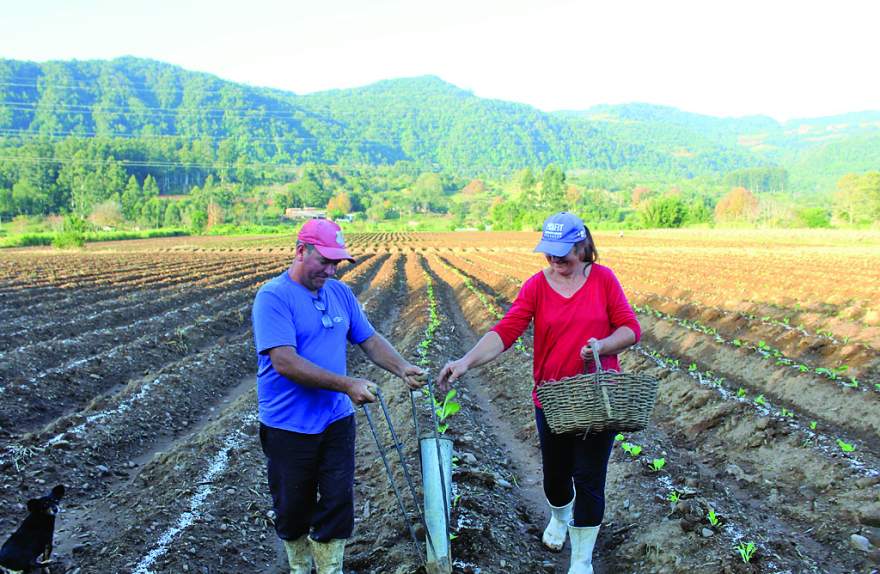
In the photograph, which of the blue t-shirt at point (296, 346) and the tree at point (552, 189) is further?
the tree at point (552, 189)

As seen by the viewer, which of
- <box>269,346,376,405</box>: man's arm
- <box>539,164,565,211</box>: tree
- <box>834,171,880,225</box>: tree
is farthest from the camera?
<box>539,164,565,211</box>: tree

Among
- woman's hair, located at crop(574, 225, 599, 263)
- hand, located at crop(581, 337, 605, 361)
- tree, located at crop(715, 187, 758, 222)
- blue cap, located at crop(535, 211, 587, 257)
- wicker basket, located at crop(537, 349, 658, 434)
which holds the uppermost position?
blue cap, located at crop(535, 211, 587, 257)

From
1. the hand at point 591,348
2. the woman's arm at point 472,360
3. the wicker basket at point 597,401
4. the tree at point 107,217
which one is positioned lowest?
the tree at point 107,217

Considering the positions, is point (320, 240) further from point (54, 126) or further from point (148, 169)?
point (54, 126)

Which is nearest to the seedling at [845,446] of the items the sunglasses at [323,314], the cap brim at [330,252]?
the sunglasses at [323,314]

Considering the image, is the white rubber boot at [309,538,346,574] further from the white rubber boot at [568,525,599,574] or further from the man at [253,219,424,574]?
the white rubber boot at [568,525,599,574]

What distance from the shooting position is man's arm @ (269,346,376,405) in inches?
136

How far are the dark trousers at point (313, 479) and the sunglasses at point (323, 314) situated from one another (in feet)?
1.67

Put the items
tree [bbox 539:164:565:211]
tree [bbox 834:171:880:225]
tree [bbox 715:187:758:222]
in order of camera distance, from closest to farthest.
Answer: tree [bbox 834:171:880:225] < tree [bbox 715:187:758:222] < tree [bbox 539:164:565:211]

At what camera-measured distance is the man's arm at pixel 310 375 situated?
3.44 metres

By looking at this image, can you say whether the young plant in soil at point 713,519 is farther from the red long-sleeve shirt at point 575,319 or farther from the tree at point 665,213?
the tree at point 665,213

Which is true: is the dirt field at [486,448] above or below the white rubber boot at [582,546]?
below

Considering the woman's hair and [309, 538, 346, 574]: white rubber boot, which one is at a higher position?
the woman's hair

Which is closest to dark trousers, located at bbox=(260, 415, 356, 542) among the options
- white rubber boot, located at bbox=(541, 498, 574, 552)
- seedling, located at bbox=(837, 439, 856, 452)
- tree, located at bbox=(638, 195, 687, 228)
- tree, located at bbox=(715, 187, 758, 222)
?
white rubber boot, located at bbox=(541, 498, 574, 552)
